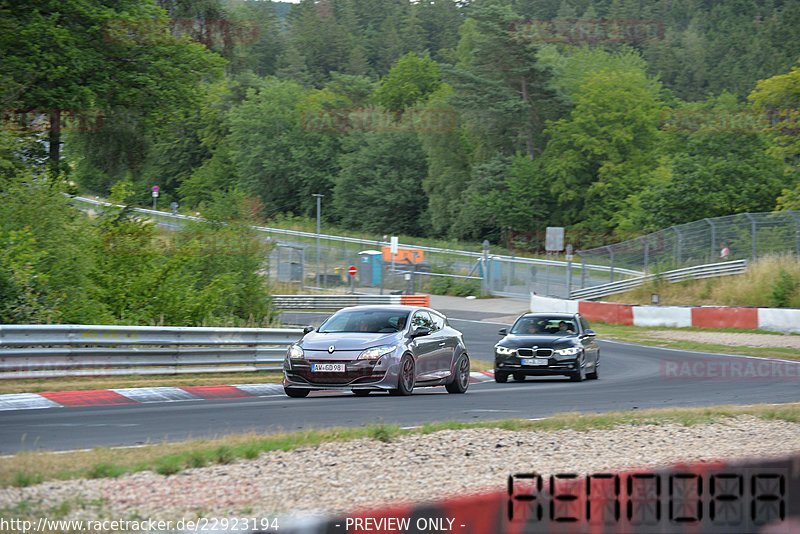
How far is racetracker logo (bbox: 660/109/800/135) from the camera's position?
185 ft

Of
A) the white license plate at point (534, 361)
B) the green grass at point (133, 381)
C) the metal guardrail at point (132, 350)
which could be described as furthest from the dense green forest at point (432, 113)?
the white license plate at point (534, 361)

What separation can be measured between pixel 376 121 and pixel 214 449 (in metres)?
91.1

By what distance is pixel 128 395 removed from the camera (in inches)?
595

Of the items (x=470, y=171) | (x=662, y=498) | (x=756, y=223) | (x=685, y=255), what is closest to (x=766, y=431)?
(x=662, y=498)

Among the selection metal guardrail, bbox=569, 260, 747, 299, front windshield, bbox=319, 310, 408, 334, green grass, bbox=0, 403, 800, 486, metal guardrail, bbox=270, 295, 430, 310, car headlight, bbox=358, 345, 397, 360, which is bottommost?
green grass, bbox=0, 403, 800, 486

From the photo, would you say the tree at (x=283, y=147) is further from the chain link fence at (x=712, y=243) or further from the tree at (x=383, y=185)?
the chain link fence at (x=712, y=243)

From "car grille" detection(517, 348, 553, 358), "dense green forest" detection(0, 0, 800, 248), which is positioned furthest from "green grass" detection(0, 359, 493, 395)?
"dense green forest" detection(0, 0, 800, 248)

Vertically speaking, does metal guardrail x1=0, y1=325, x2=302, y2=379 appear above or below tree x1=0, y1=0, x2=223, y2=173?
below

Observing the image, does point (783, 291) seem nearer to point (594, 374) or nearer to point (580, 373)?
point (594, 374)

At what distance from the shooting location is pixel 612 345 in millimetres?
33938

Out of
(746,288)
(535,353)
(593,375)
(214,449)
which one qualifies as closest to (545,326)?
(535,353)

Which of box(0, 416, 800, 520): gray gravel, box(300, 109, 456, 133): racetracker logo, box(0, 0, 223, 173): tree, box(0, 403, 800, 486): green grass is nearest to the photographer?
box(0, 416, 800, 520): gray gravel

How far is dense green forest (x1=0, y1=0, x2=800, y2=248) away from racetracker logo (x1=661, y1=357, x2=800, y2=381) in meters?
12.1

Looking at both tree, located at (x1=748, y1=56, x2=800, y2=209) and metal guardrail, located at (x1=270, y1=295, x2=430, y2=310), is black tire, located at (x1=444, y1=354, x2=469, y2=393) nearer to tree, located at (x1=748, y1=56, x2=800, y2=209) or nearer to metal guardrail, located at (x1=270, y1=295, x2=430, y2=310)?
metal guardrail, located at (x1=270, y1=295, x2=430, y2=310)
